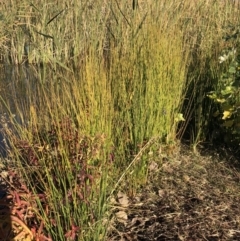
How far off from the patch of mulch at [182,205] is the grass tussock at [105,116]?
11 cm

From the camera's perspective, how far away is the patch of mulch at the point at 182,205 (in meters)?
2.62

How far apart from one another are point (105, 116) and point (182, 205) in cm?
78

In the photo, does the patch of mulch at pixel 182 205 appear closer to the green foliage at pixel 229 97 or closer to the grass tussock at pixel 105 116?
the grass tussock at pixel 105 116

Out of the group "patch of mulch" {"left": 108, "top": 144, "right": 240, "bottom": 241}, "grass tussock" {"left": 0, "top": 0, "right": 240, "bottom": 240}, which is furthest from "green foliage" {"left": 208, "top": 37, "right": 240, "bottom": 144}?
"patch of mulch" {"left": 108, "top": 144, "right": 240, "bottom": 241}

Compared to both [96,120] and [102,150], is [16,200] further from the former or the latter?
[96,120]

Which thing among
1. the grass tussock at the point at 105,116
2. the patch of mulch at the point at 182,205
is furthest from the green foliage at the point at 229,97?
the patch of mulch at the point at 182,205

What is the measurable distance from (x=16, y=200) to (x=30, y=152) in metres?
0.38

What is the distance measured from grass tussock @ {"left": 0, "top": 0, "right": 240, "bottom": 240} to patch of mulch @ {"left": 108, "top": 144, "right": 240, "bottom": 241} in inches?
4.2

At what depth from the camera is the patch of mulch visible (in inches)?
103

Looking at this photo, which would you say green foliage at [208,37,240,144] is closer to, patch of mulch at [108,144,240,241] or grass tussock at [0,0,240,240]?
grass tussock at [0,0,240,240]

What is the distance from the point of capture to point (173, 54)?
11.9ft

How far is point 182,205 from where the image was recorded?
2.90 m

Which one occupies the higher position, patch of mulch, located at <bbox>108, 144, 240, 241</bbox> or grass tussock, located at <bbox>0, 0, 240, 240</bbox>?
grass tussock, located at <bbox>0, 0, 240, 240</bbox>

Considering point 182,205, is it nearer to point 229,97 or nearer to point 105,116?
point 105,116
